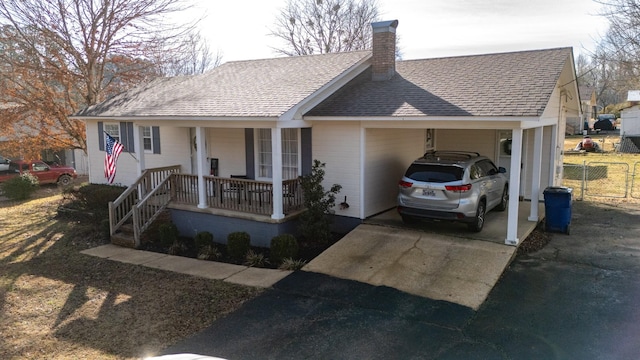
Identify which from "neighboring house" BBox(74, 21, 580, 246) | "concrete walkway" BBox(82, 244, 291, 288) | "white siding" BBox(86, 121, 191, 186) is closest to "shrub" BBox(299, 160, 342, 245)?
"neighboring house" BBox(74, 21, 580, 246)

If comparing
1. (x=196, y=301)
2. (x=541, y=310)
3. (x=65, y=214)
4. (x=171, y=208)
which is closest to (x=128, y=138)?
(x=65, y=214)

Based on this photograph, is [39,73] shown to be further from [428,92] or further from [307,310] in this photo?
[307,310]

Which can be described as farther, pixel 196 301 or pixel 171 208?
pixel 171 208

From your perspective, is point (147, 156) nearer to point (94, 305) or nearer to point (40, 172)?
point (94, 305)

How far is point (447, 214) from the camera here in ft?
30.9

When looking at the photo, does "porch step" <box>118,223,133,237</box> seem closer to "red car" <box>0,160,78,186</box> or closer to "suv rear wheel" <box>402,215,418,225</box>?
"suv rear wheel" <box>402,215,418,225</box>

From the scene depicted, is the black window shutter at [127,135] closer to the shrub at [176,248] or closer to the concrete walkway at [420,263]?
the shrub at [176,248]

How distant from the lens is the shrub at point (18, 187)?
62.4 feet

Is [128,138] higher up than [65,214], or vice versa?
[128,138]

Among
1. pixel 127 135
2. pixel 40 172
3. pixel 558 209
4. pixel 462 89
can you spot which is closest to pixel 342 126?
pixel 462 89

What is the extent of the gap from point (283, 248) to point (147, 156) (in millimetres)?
8591

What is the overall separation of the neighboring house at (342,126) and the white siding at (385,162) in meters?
0.05

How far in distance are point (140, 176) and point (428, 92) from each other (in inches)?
324

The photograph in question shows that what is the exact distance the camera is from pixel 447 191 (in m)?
9.34
